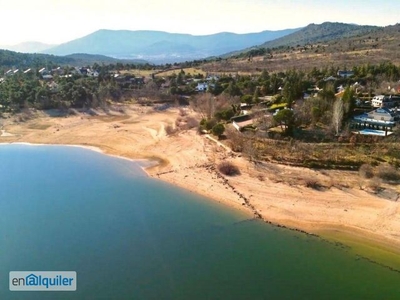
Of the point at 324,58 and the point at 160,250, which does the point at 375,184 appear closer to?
the point at 160,250

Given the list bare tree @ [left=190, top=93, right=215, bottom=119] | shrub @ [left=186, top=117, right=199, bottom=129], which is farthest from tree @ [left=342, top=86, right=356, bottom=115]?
shrub @ [left=186, top=117, right=199, bottom=129]

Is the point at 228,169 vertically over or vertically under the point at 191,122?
under

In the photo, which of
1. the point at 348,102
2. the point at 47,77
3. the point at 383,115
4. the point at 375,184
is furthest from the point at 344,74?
the point at 47,77

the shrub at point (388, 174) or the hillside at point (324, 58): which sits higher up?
the hillside at point (324, 58)

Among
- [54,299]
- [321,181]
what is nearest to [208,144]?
[321,181]

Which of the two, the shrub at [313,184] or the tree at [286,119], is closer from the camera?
the shrub at [313,184]

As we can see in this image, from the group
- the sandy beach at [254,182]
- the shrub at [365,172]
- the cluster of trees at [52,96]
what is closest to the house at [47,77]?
the cluster of trees at [52,96]

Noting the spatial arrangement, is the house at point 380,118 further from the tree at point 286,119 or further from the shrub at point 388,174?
the shrub at point 388,174
